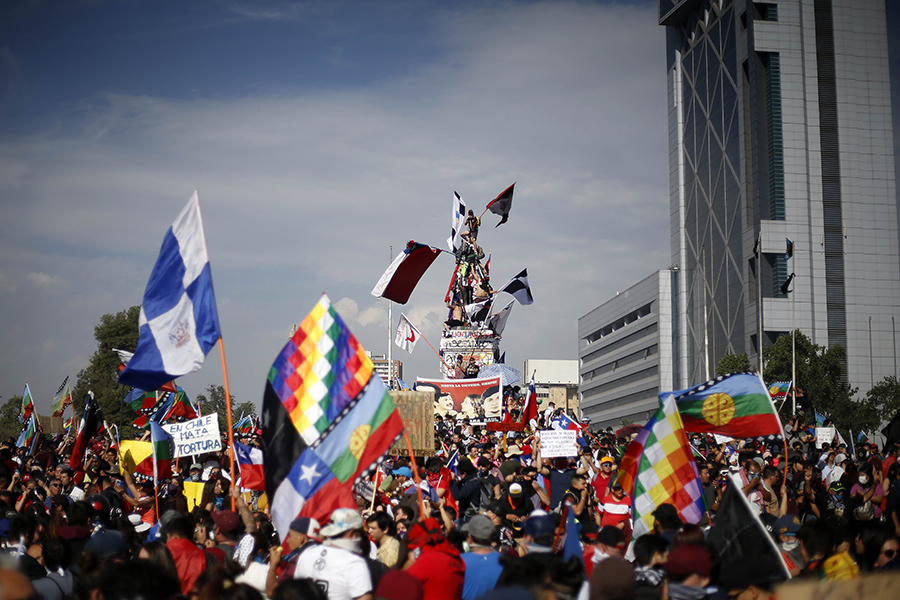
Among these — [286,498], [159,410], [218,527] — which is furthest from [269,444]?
[159,410]

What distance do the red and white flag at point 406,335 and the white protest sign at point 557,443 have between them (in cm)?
3077

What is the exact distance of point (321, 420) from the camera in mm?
7520

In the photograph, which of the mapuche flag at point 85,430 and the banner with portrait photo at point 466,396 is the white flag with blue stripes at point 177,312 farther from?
the banner with portrait photo at point 466,396

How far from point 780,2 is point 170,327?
9049 cm

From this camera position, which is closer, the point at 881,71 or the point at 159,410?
the point at 159,410

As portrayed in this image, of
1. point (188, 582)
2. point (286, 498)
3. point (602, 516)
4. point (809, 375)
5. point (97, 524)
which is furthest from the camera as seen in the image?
point (809, 375)

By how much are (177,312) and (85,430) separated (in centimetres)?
917

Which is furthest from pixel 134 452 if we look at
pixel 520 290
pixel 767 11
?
pixel 767 11

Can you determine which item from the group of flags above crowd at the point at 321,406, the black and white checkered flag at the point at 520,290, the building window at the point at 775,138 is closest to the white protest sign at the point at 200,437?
the group of flags above crowd at the point at 321,406

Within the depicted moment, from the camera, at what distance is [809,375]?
55.2 metres

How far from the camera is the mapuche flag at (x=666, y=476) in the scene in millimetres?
9094

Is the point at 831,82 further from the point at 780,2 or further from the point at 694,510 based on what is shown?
the point at 694,510

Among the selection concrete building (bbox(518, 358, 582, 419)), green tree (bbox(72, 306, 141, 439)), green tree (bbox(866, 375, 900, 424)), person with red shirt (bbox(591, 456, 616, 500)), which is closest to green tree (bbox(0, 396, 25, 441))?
green tree (bbox(72, 306, 141, 439))

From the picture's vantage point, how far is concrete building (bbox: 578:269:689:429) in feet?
351
